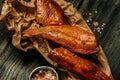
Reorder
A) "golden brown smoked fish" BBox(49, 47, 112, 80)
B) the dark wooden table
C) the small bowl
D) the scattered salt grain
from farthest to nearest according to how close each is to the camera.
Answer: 1. the scattered salt grain
2. the dark wooden table
3. the small bowl
4. "golden brown smoked fish" BBox(49, 47, 112, 80)

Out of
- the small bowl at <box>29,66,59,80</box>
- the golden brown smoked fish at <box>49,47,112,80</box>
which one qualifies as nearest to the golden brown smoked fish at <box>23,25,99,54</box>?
the golden brown smoked fish at <box>49,47,112,80</box>

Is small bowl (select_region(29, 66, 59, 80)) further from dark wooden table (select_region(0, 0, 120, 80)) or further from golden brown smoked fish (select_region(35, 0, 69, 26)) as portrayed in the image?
golden brown smoked fish (select_region(35, 0, 69, 26))

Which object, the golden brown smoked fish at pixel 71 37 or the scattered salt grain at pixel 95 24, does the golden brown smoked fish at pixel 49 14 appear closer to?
the golden brown smoked fish at pixel 71 37

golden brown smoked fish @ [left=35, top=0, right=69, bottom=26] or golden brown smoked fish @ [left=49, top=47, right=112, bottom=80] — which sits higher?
golden brown smoked fish @ [left=35, top=0, right=69, bottom=26]

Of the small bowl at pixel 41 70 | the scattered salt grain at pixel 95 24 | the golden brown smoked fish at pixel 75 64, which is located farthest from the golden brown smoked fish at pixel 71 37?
the scattered salt grain at pixel 95 24

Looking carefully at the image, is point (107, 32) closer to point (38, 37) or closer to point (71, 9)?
point (71, 9)

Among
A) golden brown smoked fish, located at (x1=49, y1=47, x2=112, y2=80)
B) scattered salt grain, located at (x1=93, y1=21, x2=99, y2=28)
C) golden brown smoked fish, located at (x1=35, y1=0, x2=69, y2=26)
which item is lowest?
scattered salt grain, located at (x1=93, y1=21, x2=99, y2=28)

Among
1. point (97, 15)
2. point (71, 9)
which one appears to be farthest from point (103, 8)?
point (71, 9)

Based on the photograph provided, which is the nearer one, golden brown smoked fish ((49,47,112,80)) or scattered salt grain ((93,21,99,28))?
golden brown smoked fish ((49,47,112,80))
